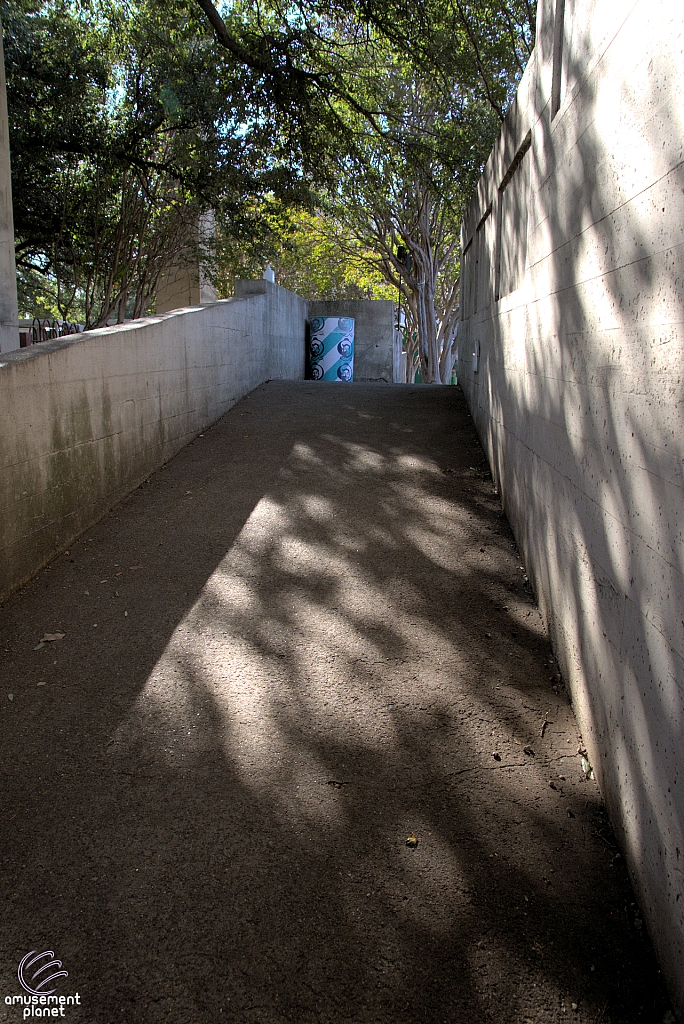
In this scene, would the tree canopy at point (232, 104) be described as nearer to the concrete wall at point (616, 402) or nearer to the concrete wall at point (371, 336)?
the concrete wall at point (371, 336)

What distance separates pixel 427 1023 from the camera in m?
2.23

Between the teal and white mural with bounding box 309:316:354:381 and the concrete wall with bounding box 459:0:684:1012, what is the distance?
11582mm

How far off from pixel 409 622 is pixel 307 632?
23.8 inches

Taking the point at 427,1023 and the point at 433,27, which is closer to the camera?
the point at 427,1023

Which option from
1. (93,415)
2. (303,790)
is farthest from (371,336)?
(303,790)

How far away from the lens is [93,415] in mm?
5875

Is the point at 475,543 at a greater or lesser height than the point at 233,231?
lesser

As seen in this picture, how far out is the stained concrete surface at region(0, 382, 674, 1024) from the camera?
2381 millimetres

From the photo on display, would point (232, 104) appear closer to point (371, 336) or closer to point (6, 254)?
point (6, 254)

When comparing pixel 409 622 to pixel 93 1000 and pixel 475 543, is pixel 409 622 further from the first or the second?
pixel 93 1000

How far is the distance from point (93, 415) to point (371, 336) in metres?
15.3

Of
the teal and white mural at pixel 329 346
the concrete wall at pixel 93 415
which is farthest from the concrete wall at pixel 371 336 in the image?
the concrete wall at pixel 93 415

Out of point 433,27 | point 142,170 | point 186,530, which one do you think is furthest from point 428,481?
point 142,170

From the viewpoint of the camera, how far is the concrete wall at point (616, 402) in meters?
2.28
